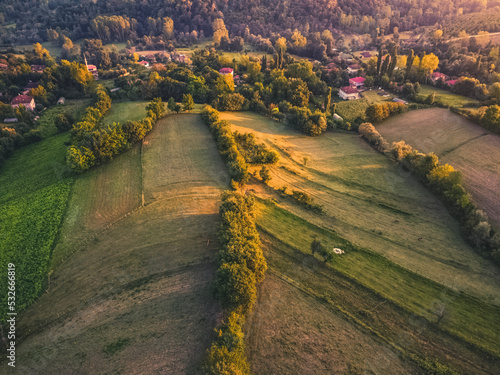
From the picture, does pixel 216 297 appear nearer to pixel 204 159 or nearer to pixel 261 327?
pixel 261 327

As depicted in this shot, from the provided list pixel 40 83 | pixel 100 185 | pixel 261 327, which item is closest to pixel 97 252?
pixel 100 185

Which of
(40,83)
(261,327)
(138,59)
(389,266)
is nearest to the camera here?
(261,327)

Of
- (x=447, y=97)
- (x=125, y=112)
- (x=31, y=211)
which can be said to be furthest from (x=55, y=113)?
(x=447, y=97)

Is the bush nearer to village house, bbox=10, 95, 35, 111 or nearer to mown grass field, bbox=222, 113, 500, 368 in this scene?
mown grass field, bbox=222, 113, 500, 368

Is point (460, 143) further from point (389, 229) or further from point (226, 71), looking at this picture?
point (226, 71)

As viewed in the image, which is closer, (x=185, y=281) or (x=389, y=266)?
(x=185, y=281)

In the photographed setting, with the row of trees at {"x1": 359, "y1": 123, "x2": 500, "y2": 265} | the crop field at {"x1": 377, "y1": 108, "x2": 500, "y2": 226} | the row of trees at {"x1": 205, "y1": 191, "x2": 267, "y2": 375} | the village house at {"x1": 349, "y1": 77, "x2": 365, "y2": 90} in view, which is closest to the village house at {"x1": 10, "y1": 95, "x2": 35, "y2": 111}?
the row of trees at {"x1": 205, "y1": 191, "x2": 267, "y2": 375}
